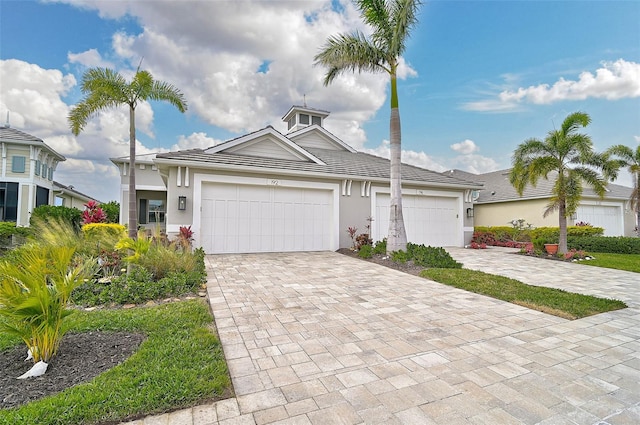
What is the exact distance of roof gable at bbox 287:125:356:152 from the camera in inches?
609

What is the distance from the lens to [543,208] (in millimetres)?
16297

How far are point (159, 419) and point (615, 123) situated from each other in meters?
17.4

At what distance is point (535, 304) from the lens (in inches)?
190

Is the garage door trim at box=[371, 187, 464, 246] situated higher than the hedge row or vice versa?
the garage door trim at box=[371, 187, 464, 246]

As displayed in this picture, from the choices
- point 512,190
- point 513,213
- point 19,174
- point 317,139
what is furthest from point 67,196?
point 512,190

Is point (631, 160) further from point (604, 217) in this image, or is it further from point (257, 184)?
point (257, 184)

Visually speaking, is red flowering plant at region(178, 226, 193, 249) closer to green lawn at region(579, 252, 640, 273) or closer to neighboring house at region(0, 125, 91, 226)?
green lawn at region(579, 252, 640, 273)

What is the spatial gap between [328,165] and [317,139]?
4926 mm

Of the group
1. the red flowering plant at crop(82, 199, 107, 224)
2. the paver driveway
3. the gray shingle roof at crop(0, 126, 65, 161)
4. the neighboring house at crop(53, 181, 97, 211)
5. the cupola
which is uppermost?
the cupola

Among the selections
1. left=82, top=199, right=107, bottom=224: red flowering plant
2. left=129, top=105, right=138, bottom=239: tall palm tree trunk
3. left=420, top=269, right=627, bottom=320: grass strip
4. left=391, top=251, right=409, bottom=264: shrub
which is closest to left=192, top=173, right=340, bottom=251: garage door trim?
left=129, top=105, right=138, bottom=239: tall palm tree trunk

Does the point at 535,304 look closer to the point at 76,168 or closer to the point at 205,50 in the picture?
the point at 205,50

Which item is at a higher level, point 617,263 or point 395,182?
point 395,182

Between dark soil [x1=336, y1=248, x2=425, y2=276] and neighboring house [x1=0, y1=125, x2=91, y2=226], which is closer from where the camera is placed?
dark soil [x1=336, y1=248, x2=425, y2=276]

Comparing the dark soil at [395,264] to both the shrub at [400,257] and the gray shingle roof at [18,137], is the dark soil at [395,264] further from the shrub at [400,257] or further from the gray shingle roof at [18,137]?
the gray shingle roof at [18,137]
